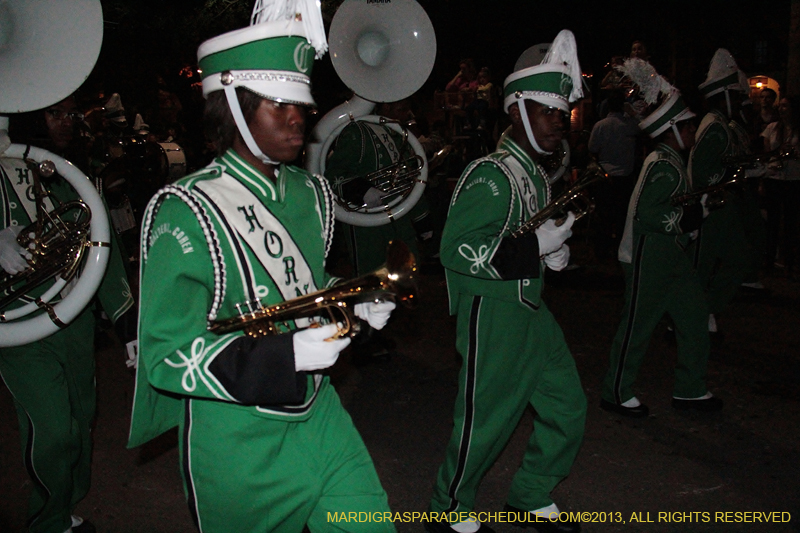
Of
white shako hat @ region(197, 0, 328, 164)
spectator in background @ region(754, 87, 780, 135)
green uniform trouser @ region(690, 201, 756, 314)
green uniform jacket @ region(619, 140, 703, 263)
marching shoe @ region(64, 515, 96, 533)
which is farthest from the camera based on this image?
spectator in background @ region(754, 87, 780, 135)

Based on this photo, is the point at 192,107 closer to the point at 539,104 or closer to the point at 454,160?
the point at 454,160

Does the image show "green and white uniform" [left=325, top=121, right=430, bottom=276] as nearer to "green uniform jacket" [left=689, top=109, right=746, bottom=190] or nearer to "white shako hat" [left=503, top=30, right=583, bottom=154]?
"green uniform jacket" [left=689, top=109, right=746, bottom=190]

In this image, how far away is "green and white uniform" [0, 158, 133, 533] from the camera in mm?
3209

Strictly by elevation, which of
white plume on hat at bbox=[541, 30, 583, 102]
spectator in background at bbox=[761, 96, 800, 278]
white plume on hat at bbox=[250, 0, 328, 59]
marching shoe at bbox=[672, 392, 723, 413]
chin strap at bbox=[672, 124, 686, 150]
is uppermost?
white plume on hat at bbox=[250, 0, 328, 59]

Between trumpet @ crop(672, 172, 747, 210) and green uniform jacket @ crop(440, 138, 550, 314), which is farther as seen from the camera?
trumpet @ crop(672, 172, 747, 210)

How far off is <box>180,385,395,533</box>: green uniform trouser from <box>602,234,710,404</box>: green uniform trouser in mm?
2930

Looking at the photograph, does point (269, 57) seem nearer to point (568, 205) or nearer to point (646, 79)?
point (568, 205)

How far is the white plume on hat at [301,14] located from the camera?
86.7 inches

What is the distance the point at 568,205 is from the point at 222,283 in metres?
1.85

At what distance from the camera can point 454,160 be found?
1136 cm

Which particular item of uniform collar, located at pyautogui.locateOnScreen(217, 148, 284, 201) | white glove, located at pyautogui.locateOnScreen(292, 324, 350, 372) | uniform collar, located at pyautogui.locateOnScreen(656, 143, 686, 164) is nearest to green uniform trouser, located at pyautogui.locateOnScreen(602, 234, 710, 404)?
uniform collar, located at pyautogui.locateOnScreen(656, 143, 686, 164)

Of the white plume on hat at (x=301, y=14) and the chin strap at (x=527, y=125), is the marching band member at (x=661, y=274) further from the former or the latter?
the white plume on hat at (x=301, y=14)

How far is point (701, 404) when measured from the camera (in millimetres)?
4867

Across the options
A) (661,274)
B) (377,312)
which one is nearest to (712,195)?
(661,274)
